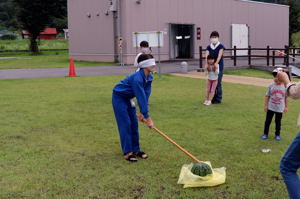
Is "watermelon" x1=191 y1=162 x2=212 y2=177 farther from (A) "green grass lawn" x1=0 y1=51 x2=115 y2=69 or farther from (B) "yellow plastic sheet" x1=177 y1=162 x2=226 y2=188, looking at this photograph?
(A) "green grass lawn" x1=0 y1=51 x2=115 y2=69

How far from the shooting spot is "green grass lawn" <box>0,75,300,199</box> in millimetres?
4246

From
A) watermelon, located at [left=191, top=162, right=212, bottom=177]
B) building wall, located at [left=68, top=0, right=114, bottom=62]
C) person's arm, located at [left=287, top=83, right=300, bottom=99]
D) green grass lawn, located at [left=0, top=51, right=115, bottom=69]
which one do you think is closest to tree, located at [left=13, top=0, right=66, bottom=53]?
green grass lawn, located at [left=0, top=51, right=115, bottom=69]

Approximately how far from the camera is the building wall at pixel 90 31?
980 inches

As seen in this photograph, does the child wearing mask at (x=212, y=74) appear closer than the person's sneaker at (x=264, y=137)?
No

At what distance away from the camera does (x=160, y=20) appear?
2422 centimetres

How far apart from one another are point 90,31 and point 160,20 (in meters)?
5.08

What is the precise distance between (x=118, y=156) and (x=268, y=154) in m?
2.05

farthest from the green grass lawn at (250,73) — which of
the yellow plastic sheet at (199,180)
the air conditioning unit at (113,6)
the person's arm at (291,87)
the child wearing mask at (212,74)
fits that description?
the person's arm at (291,87)

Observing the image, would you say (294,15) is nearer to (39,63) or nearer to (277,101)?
(39,63)

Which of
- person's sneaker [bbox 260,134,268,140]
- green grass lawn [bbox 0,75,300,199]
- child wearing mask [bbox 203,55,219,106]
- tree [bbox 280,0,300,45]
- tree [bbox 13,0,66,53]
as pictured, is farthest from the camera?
tree [bbox 280,0,300,45]

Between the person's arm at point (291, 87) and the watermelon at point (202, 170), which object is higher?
the person's arm at point (291, 87)

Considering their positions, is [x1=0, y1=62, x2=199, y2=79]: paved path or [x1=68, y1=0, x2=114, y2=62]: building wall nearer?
[x1=0, y1=62, x2=199, y2=79]: paved path

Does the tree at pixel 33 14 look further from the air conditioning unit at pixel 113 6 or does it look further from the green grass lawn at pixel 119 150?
the green grass lawn at pixel 119 150

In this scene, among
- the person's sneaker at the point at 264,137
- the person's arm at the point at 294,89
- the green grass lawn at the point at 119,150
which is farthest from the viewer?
the person's sneaker at the point at 264,137
